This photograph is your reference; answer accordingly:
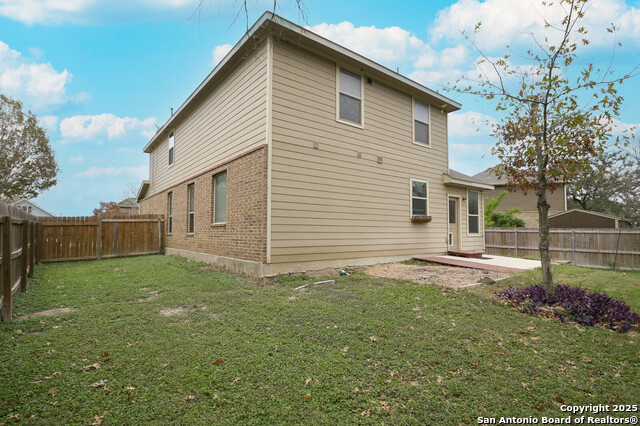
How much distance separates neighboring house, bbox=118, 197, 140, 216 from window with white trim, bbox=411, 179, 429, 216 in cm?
3014

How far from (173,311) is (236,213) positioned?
3.80 m

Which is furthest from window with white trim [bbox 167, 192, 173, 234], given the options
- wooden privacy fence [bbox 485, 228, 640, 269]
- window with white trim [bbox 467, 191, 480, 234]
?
wooden privacy fence [bbox 485, 228, 640, 269]

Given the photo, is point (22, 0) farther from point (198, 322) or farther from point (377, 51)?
point (377, 51)

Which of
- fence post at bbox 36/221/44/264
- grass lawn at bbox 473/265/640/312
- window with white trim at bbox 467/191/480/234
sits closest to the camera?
grass lawn at bbox 473/265/640/312

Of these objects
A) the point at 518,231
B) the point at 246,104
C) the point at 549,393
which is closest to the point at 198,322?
the point at 549,393

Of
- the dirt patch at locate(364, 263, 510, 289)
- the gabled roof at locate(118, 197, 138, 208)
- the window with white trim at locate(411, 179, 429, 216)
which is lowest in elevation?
the dirt patch at locate(364, 263, 510, 289)

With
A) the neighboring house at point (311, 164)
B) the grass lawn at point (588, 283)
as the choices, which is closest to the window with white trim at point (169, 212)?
the neighboring house at point (311, 164)

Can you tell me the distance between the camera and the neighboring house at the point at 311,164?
7.20 metres

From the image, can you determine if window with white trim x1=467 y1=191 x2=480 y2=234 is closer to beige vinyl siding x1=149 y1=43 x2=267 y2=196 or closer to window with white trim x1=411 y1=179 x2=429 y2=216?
window with white trim x1=411 y1=179 x2=429 y2=216

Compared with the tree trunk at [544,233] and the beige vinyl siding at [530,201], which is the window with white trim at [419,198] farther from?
the beige vinyl siding at [530,201]

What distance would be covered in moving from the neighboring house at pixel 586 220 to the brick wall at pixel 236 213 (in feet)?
61.4

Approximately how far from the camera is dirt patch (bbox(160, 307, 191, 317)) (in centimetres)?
446

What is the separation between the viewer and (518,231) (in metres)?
14.1

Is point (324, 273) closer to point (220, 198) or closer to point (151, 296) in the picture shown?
point (151, 296)
